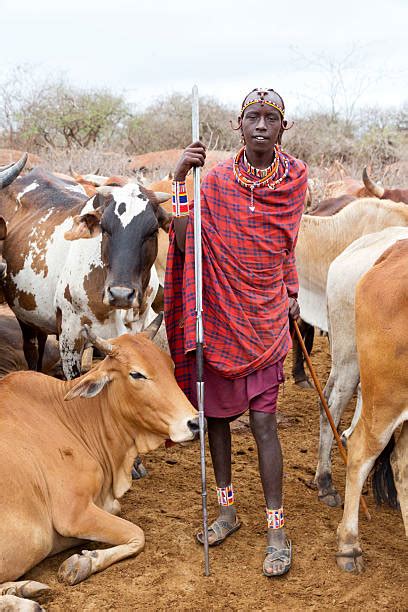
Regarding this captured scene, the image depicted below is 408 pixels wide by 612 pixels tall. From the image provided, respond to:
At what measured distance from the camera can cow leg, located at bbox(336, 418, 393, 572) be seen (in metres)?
3.86

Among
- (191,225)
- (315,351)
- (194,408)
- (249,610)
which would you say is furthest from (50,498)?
(315,351)

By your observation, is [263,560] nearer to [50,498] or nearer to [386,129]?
[50,498]

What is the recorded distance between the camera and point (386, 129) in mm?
23594

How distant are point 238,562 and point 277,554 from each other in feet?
0.70

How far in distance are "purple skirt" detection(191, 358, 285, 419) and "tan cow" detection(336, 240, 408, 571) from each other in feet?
1.42

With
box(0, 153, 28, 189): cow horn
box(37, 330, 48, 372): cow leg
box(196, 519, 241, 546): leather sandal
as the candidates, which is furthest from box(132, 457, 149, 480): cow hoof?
box(0, 153, 28, 189): cow horn

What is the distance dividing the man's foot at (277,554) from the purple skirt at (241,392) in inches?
24.0

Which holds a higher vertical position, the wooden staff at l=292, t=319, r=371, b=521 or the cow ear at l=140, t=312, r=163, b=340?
the cow ear at l=140, t=312, r=163, b=340

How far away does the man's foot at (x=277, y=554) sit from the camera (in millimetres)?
3814

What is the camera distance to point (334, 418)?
4.83m

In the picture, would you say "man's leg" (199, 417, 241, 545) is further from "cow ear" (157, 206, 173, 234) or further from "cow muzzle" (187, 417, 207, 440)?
"cow ear" (157, 206, 173, 234)

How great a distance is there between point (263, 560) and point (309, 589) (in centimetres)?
31

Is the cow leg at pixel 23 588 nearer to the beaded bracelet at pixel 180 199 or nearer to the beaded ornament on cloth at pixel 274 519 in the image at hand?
the beaded ornament on cloth at pixel 274 519

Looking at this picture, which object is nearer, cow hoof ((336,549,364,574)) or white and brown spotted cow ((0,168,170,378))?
cow hoof ((336,549,364,574))
